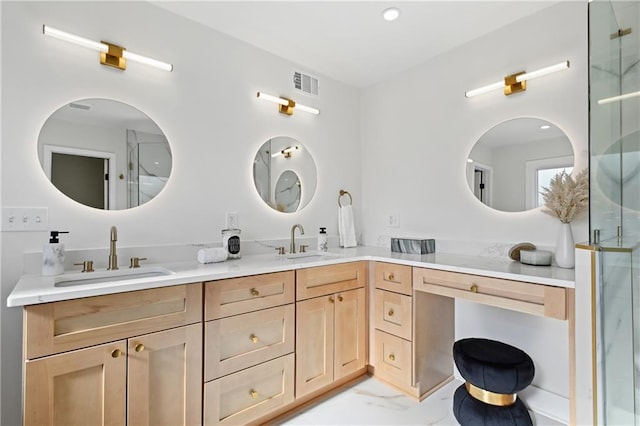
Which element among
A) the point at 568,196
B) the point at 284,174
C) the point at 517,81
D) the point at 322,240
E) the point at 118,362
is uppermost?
the point at 517,81

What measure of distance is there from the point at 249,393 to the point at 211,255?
2.57ft

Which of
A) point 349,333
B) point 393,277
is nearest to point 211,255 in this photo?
point 349,333

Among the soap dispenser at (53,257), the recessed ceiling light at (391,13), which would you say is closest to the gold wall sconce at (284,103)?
the recessed ceiling light at (391,13)

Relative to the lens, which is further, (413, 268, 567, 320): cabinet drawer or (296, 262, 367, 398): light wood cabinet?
(296, 262, 367, 398): light wood cabinet

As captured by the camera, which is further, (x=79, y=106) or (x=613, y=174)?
(x=79, y=106)

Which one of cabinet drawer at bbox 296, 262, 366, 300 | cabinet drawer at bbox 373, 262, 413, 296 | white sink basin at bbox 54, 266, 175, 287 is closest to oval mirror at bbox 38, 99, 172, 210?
white sink basin at bbox 54, 266, 175, 287

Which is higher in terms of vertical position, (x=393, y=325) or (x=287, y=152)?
(x=287, y=152)

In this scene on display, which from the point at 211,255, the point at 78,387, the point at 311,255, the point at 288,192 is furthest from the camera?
the point at 288,192

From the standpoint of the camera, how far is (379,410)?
182 cm

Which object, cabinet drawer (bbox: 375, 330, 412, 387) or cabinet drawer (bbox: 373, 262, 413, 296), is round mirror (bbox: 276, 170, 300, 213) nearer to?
cabinet drawer (bbox: 373, 262, 413, 296)

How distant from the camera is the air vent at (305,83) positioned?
99.2 inches

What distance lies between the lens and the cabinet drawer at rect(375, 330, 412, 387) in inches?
76.7

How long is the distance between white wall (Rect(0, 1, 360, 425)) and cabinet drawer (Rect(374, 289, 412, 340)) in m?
0.85

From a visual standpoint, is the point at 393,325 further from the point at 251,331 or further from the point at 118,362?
the point at 118,362
